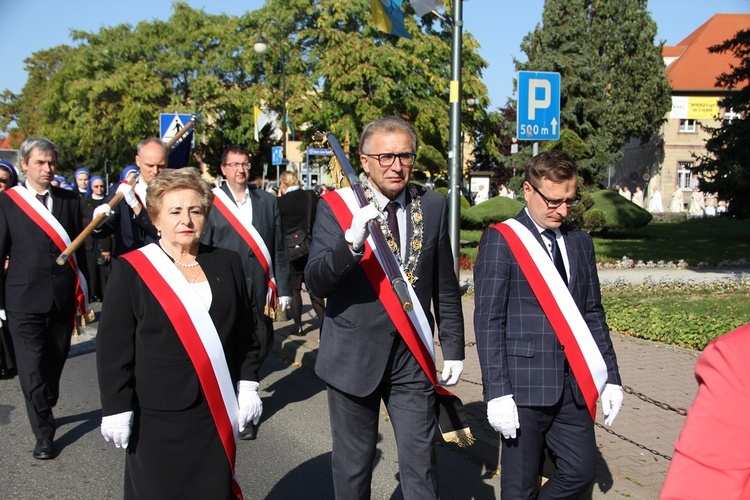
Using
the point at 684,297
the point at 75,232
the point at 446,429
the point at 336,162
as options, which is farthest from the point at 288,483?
the point at 684,297

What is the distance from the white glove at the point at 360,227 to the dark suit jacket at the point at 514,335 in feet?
2.11

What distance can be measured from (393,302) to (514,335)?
21.8 inches

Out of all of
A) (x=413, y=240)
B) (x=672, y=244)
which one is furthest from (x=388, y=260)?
(x=672, y=244)

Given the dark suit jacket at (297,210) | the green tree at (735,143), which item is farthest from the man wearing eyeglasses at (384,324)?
the green tree at (735,143)

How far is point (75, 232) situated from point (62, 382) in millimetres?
2124

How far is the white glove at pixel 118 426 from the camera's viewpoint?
2.93m

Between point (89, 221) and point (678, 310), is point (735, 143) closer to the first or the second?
point (678, 310)

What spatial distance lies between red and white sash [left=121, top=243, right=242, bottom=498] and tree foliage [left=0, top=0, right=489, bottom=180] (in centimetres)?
2319

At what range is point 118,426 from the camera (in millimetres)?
2939

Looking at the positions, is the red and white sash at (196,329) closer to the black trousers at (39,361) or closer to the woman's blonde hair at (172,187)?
the woman's blonde hair at (172,187)

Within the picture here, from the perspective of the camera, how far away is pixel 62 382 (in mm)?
7238

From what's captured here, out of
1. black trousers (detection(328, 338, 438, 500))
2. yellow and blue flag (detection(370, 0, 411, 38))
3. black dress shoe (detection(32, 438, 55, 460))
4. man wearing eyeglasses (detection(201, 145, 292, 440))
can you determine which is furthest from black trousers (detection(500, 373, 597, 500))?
yellow and blue flag (detection(370, 0, 411, 38))

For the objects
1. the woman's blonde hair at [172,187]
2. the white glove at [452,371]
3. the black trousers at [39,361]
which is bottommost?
the black trousers at [39,361]

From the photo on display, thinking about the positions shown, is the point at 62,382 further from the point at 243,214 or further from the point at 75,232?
the point at 243,214
